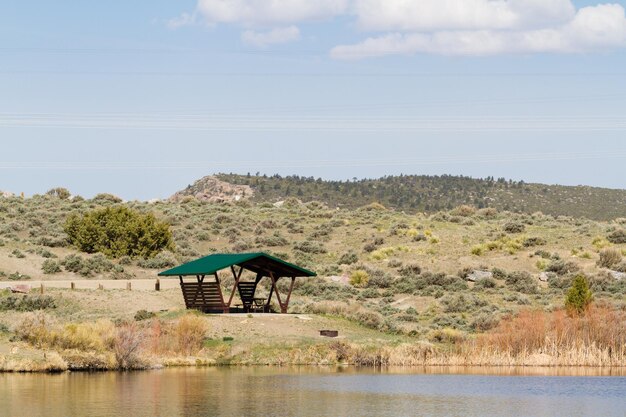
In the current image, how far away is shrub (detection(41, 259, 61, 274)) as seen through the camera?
6531 centimetres

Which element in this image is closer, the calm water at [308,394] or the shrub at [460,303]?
the calm water at [308,394]

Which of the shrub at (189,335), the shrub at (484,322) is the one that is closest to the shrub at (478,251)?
the shrub at (484,322)

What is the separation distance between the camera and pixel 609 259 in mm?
70000

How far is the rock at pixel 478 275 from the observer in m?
68.1

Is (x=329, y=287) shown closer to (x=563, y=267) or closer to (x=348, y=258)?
(x=348, y=258)

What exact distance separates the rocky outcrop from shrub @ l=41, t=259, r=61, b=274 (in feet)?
219

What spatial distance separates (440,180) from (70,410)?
123m

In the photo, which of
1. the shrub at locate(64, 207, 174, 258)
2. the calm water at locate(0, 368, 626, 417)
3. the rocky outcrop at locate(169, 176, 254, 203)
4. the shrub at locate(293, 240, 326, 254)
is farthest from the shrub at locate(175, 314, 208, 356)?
the rocky outcrop at locate(169, 176, 254, 203)

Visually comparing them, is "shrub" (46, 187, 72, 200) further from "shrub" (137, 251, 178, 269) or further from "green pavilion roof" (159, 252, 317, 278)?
"green pavilion roof" (159, 252, 317, 278)

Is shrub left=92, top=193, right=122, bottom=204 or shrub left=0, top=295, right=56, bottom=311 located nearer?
shrub left=0, top=295, right=56, bottom=311

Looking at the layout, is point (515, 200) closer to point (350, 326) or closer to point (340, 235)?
point (340, 235)

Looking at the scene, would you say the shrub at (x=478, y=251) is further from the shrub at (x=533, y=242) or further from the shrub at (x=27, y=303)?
the shrub at (x=27, y=303)

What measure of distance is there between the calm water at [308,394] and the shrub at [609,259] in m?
31.7

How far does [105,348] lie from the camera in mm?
41000
